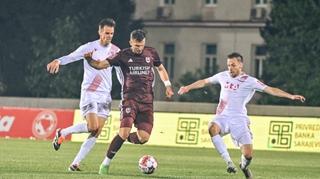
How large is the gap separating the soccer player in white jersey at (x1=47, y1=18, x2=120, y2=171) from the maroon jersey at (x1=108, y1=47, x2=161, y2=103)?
63cm

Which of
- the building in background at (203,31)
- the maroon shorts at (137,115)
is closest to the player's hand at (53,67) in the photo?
the maroon shorts at (137,115)

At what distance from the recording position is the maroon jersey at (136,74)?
2017cm

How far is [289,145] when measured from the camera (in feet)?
114

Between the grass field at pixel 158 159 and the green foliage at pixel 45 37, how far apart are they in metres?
22.8

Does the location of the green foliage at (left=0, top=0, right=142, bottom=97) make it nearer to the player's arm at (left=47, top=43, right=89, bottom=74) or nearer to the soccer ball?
the player's arm at (left=47, top=43, right=89, bottom=74)

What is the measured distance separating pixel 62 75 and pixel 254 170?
3456cm

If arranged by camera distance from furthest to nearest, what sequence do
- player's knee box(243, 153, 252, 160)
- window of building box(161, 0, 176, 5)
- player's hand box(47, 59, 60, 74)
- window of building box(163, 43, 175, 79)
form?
window of building box(163, 43, 175, 79) → window of building box(161, 0, 176, 5) → player's knee box(243, 153, 252, 160) → player's hand box(47, 59, 60, 74)

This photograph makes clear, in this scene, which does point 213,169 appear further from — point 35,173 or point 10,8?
point 10,8

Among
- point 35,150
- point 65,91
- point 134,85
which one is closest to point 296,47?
point 65,91

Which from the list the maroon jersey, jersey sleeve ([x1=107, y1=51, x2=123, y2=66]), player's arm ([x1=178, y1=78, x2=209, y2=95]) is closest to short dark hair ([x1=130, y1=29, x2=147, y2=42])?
the maroon jersey

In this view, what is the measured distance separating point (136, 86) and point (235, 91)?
1761 mm

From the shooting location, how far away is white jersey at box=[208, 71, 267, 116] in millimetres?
20641

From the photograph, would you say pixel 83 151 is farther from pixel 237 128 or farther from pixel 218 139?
pixel 237 128

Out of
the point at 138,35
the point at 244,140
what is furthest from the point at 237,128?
the point at 138,35
